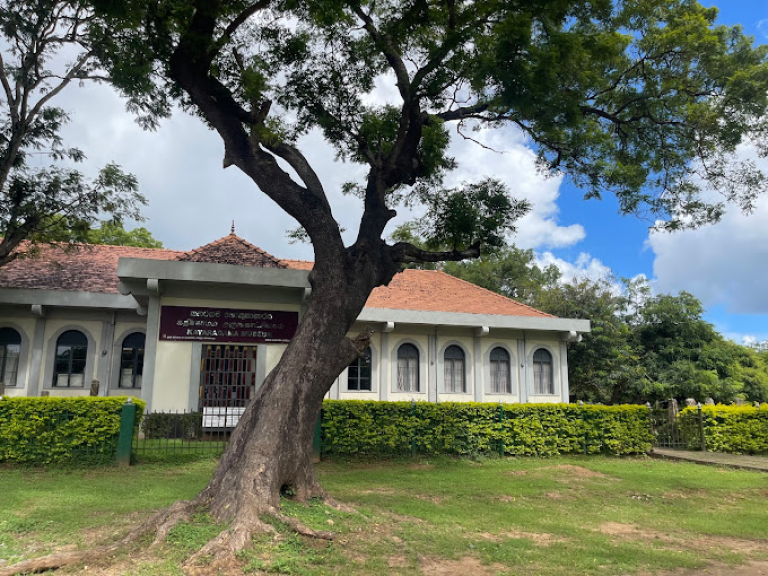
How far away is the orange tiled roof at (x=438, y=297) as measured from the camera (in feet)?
57.2

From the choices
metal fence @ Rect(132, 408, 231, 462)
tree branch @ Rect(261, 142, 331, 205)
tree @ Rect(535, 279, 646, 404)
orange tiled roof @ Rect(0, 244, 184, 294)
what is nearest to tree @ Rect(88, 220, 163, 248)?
orange tiled roof @ Rect(0, 244, 184, 294)

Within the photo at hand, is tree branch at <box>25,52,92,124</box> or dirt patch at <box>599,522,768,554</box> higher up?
tree branch at <box>25,52,92,124</box>

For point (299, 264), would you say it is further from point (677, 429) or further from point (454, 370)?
point (677, 429)

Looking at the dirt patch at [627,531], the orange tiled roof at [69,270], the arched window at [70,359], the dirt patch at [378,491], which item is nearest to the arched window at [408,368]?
the orange tiled roof at [69,270]

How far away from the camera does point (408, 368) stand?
16844 millimetres

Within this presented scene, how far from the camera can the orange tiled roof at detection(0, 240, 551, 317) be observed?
14234mm

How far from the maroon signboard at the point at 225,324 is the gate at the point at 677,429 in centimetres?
993

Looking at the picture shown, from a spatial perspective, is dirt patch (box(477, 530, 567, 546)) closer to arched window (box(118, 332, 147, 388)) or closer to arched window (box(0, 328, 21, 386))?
arched window (box(118, 332, 147, 388))

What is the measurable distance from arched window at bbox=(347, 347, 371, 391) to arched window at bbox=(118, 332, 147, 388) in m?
5.69

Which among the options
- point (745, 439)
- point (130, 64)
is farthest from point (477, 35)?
point (745, 439)

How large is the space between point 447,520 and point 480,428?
570cm

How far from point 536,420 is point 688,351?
13.4 m

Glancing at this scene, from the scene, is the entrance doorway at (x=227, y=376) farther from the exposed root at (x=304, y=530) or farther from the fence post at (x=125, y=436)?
the exposed root at (x=304, y=530)

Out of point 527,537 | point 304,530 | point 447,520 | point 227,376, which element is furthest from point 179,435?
point 527,537
